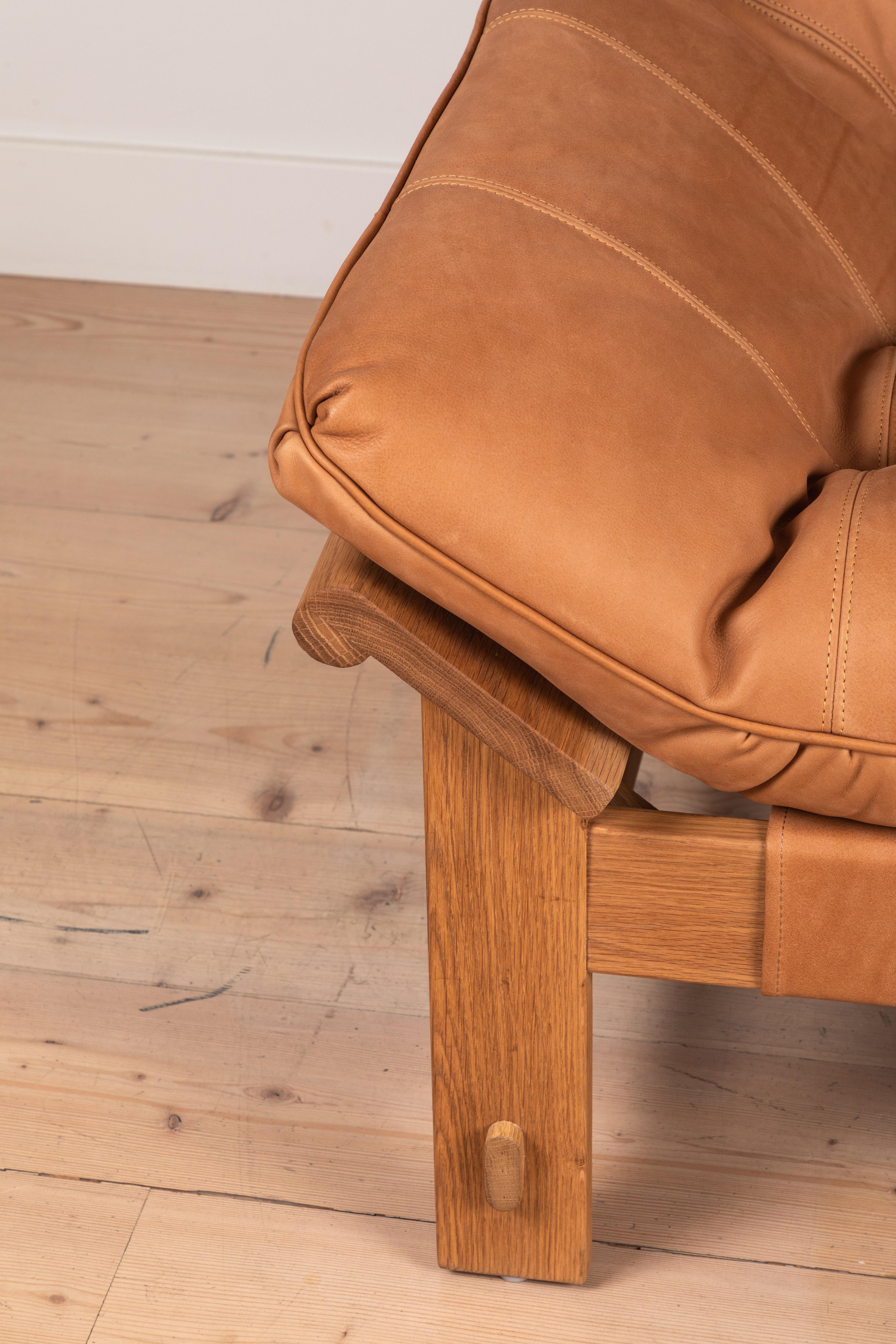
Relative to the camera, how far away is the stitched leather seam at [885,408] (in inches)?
31.8

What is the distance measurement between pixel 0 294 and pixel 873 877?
75.6 inches

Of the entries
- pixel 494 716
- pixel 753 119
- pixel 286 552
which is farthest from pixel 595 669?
pixel 286 552

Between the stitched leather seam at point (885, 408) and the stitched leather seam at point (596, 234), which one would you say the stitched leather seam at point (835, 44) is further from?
the stitched leather seam at point (596, 234)

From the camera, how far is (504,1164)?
2.65ft

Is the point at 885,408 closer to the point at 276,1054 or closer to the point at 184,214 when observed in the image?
the point at 276,1054

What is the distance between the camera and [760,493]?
645 millimetres

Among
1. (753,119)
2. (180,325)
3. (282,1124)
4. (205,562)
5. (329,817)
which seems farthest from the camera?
(180,325)

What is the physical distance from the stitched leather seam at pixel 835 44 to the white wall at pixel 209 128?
120 cm

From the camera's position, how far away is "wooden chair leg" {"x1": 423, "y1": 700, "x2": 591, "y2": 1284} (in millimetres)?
731

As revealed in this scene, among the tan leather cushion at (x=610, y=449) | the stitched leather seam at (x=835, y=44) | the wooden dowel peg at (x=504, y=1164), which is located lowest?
the wooden dowel peg at (x=504, y=1164)

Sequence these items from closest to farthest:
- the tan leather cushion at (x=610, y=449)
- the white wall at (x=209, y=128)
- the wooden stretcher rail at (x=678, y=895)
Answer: the tan leather cushion at (x=610, y=449) < the wooden stretcher rail at (x=678, y=895) < the white wall at (x=209, y=128)

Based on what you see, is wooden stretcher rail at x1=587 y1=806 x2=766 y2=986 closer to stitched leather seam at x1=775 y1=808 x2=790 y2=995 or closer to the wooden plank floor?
stitched leather seam at x1=775 y1=808 x2=790 y2=995

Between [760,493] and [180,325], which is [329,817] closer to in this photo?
[760,493]

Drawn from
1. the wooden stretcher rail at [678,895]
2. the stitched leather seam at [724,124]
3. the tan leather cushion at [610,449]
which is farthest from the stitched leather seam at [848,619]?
the stitched leather seam at [724,124]
